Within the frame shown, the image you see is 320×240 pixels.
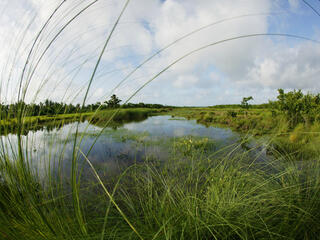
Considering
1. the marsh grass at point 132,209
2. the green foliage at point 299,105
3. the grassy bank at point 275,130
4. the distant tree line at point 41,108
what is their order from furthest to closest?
the green foliage at point 299,105 → the grassy bank at point 275,130 → the distant tree line at point 41,108 → the marsh grass at point 132,209

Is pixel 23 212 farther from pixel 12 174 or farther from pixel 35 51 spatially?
pixel 35 51

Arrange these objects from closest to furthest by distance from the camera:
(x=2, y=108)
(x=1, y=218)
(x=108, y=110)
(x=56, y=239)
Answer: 1. (x=56, y=239)
2. (x=1, y=218)
3. (x=2, y=108)
4. (x=108, y=110)

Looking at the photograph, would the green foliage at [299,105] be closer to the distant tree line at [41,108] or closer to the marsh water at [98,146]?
the marsh water at [98,146]

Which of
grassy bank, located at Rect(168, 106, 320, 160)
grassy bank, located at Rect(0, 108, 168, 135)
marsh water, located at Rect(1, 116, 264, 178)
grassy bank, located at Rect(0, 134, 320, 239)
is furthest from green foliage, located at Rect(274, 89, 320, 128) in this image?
grassy bank, located at Rect(0, 108, 168, 135)

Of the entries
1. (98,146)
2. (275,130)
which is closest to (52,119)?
(275,130)

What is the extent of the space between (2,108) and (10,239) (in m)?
1.13

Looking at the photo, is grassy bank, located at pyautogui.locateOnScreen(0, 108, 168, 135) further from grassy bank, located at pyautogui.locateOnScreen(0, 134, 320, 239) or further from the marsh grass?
grassy bank, located at pyautogui.locateOnScreen(0, 134, 320, 239)

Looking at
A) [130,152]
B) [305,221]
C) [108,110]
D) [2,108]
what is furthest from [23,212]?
[130,152]

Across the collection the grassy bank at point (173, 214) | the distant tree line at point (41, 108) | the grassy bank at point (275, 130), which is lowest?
the grassy bank at point (173, 214)

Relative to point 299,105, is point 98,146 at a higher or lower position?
lower

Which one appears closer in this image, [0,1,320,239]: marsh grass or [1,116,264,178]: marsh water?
[0,1,320,239]: marsh grass

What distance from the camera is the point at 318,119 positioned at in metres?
6.32

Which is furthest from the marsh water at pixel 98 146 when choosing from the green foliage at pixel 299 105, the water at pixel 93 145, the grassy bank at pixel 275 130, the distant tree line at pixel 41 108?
the green foliage at pixel 299 105

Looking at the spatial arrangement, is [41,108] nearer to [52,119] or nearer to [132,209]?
[52,119]
